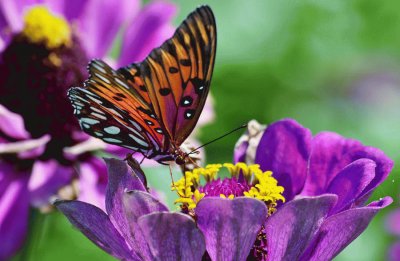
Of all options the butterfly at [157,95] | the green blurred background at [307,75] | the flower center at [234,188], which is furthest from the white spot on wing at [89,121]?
the green blurred background at [307,75]

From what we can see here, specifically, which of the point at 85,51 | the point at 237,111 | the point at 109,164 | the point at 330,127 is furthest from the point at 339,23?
the point at 109,164

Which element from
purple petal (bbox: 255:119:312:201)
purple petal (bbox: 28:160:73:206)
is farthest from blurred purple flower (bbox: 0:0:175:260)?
purple petal (bbox: 255:119:312:201)

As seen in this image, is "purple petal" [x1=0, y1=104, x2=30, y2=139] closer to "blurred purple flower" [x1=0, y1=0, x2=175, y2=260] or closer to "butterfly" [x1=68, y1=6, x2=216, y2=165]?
"blurred purple flower" [x1=0, y1=0, x2=175, y2=260]

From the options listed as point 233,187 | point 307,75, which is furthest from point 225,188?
point 307,75

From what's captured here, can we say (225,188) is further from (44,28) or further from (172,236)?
(44,28)

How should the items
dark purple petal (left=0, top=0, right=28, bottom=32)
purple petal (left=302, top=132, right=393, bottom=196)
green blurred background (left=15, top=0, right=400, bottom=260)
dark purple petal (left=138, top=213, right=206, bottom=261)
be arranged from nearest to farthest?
1. dark purple petal (left=138, top=213, right=206, bottom=261)
2. purple petal (left=302, top=132, right=393, bottom=196)
3. dark purple petal (left=0, top=0, right=28, bottom=32)
4. green blurred background (left=15, top=0, right=400, bottom=260)

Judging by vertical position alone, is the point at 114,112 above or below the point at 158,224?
above

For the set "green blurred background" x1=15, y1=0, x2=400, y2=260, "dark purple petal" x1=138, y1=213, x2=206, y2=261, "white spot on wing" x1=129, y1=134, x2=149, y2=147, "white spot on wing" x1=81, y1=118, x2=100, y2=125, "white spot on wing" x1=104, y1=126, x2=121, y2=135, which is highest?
"green blurred background" x1=15, y1=0, x2=400, y2=260
